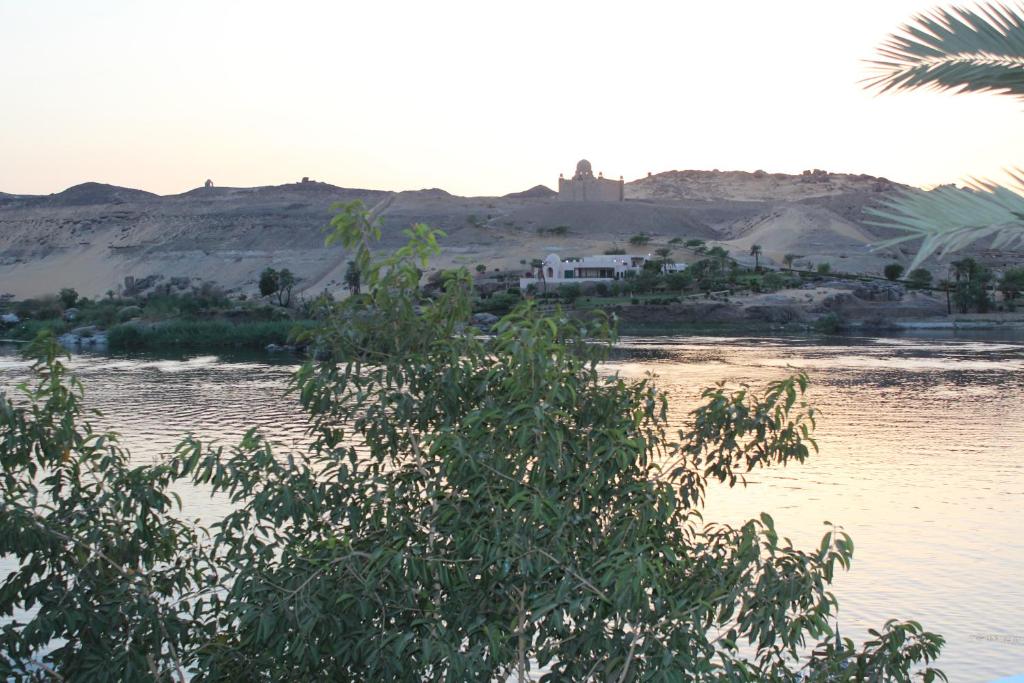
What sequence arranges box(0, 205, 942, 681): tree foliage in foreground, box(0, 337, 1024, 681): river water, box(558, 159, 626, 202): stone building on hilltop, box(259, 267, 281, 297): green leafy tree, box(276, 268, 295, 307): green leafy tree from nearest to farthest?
1. box(0, 205, 942, 681): tree foliage in foreground
2. box(0, 337, 1024, 681): river water
3. box(276, 268, 295, 307): green leafy tree
4. box(259, 267, 281, 297): green leafy tree
5. box(558, 159, 626, 202): stone building on hilltop

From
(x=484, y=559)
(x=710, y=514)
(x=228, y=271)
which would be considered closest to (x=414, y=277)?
(x=484, y=559)

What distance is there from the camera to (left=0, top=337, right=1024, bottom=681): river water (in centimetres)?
1206

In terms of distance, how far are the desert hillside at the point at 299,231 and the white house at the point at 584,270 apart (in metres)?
6.22

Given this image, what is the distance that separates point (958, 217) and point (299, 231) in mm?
104098

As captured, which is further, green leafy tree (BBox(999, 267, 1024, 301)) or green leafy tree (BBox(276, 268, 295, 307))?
green leafy tree (BBox(276, 268, 295, 307))

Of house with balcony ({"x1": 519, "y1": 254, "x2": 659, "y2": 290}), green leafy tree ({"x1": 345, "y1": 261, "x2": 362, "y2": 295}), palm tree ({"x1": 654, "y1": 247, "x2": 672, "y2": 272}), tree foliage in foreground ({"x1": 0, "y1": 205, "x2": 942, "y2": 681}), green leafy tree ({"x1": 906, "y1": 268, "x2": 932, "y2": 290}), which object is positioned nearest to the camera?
tree foliage in foreground ({"x1": 0, "y1": 205, "x2": 942, "y2": 681})

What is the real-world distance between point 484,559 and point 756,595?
1168 mm

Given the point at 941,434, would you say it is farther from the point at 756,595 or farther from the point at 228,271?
the point at 228,271

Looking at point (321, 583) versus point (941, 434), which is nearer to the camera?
point (321, 583)

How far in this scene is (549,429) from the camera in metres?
4.79

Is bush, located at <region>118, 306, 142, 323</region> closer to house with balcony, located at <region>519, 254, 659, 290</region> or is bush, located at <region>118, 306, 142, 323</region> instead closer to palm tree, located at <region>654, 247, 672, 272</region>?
house with balcony, located at <region>519, 254, 659, 290</region>

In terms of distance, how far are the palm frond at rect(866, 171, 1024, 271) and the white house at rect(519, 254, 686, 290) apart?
66.5 metres

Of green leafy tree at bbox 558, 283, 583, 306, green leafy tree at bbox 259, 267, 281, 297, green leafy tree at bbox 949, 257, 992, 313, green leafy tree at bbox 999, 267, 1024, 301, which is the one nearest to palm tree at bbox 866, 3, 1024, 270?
green leafy tree at bbox 558, 283, 583, 306

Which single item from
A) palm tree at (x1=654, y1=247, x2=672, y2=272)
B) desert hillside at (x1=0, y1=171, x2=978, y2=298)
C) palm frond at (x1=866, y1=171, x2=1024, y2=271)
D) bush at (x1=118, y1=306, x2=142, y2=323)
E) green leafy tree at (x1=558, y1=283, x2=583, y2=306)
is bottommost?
bush at (x1=118, y1=306, x2=142, y2=323)
